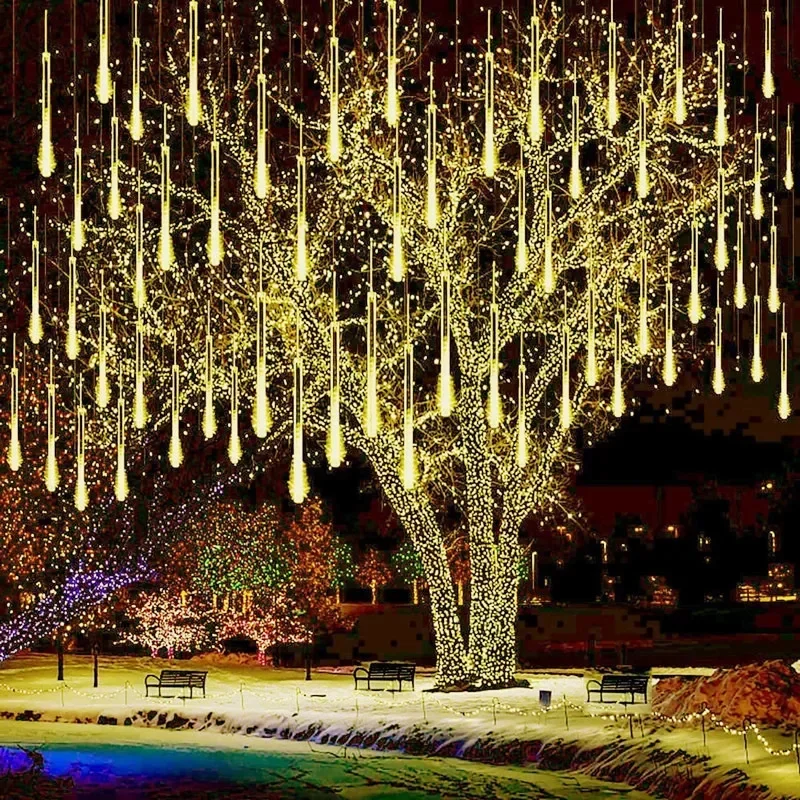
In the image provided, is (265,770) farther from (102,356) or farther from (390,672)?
(390,672)

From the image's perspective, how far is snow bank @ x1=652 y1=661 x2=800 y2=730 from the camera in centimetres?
2019

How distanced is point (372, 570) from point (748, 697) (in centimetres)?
2996

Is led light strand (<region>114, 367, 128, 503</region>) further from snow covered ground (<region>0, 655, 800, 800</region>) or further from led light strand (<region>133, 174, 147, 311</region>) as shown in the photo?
snow covered ground (<region>0, 655, 800, 800</region>)

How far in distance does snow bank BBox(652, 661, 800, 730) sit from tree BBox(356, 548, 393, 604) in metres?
28.5

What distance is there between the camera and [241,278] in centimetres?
2848

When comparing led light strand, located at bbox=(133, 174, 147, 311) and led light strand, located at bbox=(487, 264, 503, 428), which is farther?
led light strand, located at bbox=(487, 264, 503, 428)

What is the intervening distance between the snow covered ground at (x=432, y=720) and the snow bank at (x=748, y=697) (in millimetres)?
428

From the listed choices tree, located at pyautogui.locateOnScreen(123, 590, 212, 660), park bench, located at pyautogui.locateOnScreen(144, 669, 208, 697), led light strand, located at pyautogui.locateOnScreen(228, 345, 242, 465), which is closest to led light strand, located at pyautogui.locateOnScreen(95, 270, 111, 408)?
led light strand, located at pyautogui.locateOnScreen(228, 345, 242, 465)

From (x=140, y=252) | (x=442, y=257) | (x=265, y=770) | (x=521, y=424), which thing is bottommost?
(x=265, y=770)

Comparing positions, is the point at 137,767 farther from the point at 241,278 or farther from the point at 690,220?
the point at 690,220

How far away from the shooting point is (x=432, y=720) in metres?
23.0

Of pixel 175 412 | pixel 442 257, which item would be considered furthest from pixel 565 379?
pixel 175 412

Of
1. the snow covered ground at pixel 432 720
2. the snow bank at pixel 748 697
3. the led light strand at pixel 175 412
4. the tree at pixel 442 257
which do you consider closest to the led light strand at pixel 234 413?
the tree at pixel 442 257

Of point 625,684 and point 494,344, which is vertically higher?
point 494,344
